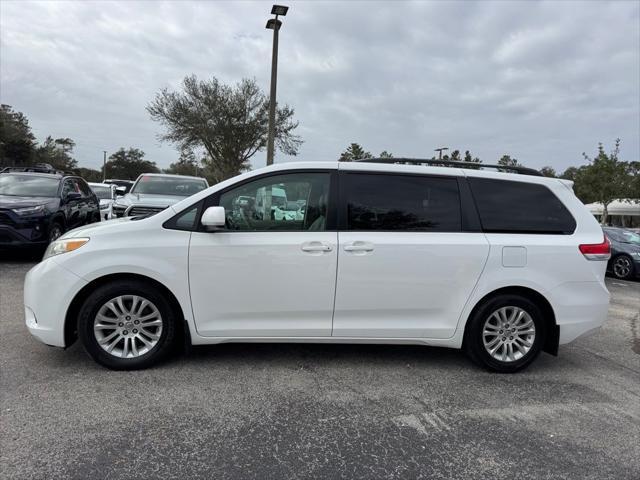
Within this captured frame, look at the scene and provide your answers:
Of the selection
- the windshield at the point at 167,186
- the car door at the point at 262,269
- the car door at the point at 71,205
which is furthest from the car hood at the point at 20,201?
the car door at the point at 262,269

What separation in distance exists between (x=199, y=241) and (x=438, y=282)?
1.96 m

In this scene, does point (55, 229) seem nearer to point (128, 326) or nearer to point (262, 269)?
point (128, 326)

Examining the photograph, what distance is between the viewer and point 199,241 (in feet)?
12.1

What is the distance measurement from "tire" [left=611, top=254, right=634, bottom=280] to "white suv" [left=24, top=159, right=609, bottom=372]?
31.2 ft

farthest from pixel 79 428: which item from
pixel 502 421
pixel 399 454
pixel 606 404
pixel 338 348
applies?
pixel 606 404

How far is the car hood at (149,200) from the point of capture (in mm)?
9602

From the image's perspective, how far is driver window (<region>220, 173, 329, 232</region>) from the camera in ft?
12.5

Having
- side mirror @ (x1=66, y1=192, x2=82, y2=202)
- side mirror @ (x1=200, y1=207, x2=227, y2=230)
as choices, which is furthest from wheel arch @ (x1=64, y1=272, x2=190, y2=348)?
side mirror @ (x1=66, y1=192, x2=82, y2=202)

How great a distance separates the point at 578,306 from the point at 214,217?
124 inches

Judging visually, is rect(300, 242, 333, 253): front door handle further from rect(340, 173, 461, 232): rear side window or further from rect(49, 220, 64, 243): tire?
rect(49, 220, 64, 243): tire

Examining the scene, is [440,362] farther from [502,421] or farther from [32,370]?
[32,370]

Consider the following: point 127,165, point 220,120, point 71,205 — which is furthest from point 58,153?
point 71,205

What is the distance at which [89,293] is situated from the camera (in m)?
3.68

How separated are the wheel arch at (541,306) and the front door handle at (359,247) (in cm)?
105
